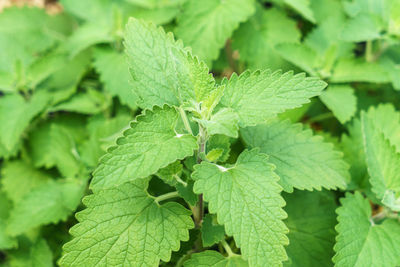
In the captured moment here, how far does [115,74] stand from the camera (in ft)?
7.09

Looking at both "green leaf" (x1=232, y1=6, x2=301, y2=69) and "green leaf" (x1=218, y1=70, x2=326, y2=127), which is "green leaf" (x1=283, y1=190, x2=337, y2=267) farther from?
"green leaf" (x1=232, y1=6, x2=301, y2=69)

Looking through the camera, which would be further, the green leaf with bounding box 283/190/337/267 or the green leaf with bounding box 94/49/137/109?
the green leaf with bounding box 94/49/137/109

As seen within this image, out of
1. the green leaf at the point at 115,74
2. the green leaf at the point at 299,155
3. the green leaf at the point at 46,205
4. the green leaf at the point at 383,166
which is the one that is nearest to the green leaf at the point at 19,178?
the green leaf at the point at 46,205

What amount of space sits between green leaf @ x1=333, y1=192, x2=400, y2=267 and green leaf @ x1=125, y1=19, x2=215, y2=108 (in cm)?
71

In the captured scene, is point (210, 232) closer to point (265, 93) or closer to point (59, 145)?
point (265, 93)

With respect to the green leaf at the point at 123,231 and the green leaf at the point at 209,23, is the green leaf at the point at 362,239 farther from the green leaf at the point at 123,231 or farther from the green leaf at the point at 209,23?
the green leaf at the point at 209,23

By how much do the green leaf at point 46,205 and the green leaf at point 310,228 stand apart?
98 cm

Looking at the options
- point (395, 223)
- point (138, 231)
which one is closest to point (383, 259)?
point (395, 223)

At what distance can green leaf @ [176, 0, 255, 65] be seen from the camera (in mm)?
2004

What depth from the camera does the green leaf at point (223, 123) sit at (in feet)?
3.78

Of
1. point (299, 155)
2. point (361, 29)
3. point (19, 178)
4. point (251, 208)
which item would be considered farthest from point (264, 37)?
point (19, 178)

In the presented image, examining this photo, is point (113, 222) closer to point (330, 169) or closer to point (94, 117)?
point (330, 169)

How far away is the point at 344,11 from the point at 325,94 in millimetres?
873

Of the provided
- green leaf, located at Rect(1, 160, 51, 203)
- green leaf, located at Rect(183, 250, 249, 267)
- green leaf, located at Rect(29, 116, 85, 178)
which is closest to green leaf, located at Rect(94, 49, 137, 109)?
green leaf, located at Rect(29, 116, 85, 178)
